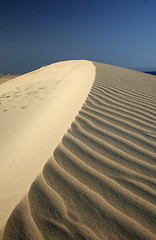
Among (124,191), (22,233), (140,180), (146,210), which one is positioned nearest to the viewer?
(22,233)

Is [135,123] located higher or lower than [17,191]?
higher

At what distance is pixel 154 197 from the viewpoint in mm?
1414

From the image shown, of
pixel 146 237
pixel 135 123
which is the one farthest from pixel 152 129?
pixel 146 237

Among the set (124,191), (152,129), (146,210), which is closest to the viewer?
(146,210)

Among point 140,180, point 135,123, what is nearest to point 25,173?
point 140,180

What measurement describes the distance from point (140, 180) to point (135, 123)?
96 centimetres

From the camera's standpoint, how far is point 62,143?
1.83 meters

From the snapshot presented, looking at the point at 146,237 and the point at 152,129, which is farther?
the point at 152,129

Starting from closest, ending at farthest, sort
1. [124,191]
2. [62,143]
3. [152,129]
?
[124,191] → [62,143] → [152,129]

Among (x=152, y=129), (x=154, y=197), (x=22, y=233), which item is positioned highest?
(x=152, y=129)

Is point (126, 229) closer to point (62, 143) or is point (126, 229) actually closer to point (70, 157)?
point (70, 157)

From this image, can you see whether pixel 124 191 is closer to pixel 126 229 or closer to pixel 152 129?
pixel 126 229

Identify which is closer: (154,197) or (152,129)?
(154,197)

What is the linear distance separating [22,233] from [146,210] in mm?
772
